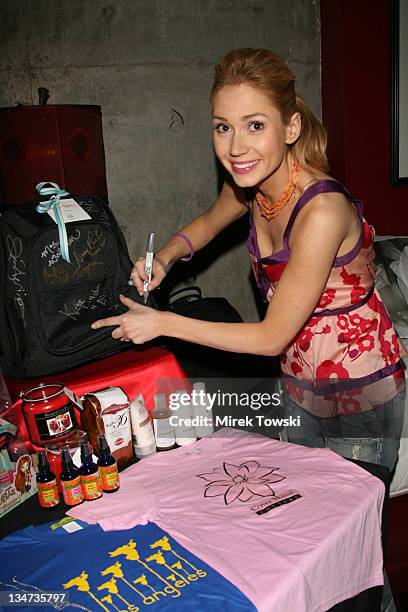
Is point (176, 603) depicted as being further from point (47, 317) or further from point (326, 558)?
point (47, 317)

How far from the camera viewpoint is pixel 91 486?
1.17 meters

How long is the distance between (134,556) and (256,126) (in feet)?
2.85

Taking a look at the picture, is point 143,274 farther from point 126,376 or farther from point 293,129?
point 293,129

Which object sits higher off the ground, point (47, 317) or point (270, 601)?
point (47, 317)

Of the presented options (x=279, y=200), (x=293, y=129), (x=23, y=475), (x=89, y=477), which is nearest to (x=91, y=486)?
(x=89, y=477)

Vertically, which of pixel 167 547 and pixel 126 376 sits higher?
pixel 126 376

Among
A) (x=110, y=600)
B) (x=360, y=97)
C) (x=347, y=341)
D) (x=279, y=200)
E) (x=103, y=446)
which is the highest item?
(x=360, y=97)

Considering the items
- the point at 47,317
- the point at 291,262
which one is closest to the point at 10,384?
the point at 47,317

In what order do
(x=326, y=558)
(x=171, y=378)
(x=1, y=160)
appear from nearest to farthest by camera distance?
(x=326, y=558) → (x=171, y=378) → (x=1, y=160)

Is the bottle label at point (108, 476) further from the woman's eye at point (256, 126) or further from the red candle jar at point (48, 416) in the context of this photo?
the woman's eye at point (256, 126)

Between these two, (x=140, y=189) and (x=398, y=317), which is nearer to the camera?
(x=398, y=317)

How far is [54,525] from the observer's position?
3.62 feet

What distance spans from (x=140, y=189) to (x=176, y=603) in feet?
7.37

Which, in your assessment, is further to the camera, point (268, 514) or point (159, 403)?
point (159, 403)
